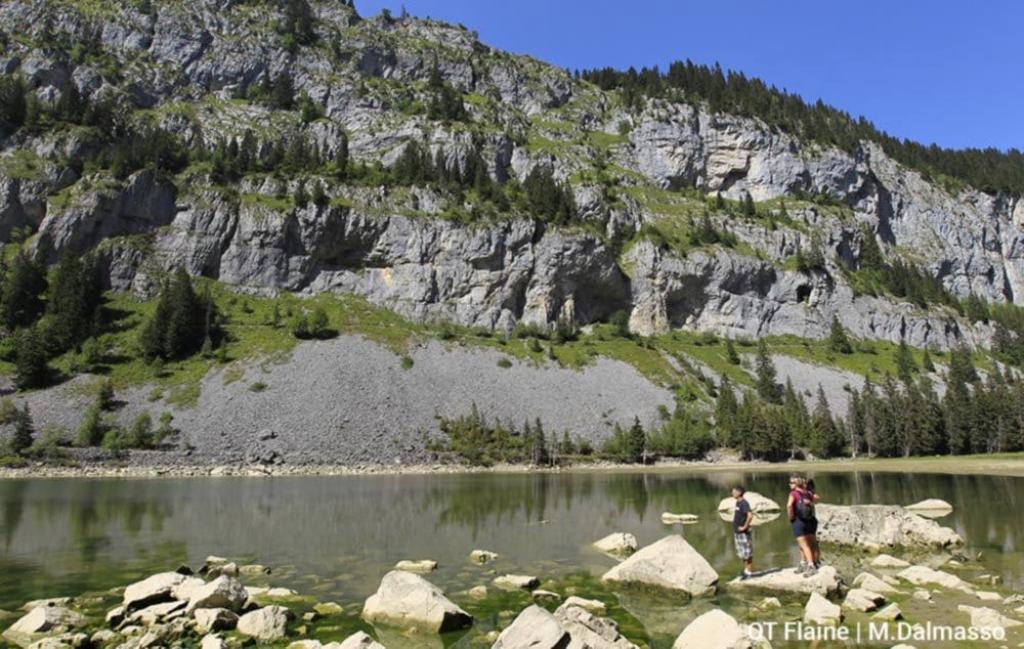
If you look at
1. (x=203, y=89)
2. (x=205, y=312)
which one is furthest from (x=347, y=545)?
(x=203, y=89)

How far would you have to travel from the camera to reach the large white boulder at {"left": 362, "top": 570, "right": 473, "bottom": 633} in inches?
641

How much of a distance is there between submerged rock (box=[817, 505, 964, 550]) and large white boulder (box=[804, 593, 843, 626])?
12.9m

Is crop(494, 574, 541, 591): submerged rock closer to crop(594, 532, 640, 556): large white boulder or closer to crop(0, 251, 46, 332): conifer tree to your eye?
crop(594, 532, 640, 556): large white boulder

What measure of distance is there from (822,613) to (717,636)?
446 centimetres

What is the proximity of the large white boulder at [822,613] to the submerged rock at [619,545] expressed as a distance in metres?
10.5

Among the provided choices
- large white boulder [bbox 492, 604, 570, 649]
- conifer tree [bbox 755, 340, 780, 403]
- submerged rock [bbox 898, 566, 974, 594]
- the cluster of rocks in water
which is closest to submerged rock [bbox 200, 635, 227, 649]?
the cluster of rocks in water

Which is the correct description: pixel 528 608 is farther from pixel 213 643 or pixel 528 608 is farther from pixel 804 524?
pixel 804 524

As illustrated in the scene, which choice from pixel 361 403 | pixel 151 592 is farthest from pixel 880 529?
pixel 361 403

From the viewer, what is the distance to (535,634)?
42.6 ft

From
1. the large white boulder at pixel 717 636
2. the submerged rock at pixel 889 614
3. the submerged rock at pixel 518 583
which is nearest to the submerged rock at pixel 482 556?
the submerged rock at pixel 518 583

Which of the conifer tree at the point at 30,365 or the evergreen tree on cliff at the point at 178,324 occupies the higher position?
the evergreen tree on cliff at the point at 178,324

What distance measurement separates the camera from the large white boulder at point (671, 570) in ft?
63.2

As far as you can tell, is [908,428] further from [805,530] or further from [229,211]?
[229,211]

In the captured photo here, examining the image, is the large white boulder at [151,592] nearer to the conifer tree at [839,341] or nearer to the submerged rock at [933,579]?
the submerged rock at [933,579]
